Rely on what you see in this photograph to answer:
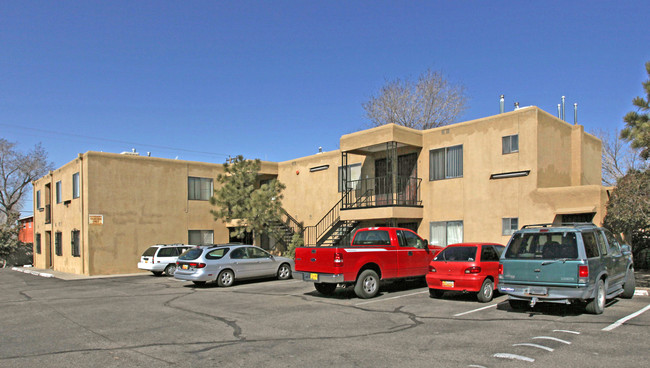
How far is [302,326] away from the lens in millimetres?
9500

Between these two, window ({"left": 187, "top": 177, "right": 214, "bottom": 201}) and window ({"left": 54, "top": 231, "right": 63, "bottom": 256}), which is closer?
window ({"left": 187, "top": 177, "right": 214, "bottom": 201})

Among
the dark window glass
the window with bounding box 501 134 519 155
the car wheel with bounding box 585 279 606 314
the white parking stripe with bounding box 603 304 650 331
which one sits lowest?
the white parking stripe with bounding box 603 304 650 331

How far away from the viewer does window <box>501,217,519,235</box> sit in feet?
58.7

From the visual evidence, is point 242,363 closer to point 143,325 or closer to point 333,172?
point 143,325

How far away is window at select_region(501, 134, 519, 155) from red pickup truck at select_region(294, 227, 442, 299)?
5619mm

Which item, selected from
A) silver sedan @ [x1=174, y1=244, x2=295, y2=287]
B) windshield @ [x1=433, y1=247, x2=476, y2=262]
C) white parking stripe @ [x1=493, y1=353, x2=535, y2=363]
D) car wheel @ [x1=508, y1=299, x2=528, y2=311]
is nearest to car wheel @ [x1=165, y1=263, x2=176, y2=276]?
silver sedan @ [x1=174, y1=244, x2=295, y2=287]

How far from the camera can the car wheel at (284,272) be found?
1890 centimetres

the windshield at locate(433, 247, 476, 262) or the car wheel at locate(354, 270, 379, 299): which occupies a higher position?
the windshield at locate(433, 247, 476, 262)

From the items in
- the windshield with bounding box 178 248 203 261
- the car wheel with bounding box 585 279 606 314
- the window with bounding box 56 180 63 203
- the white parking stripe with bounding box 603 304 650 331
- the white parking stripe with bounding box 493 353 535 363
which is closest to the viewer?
the white parking stripe with bounding box 493 353 535 363

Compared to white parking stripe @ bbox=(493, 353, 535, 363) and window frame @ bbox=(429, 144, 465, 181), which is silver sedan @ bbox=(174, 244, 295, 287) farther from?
white parking stripe @ bbox=(493, 353, 535, 363)

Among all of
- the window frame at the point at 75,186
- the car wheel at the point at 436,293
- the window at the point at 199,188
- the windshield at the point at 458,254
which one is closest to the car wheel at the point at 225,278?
the car wheel at the point at 436,293

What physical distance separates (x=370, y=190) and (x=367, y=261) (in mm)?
9806

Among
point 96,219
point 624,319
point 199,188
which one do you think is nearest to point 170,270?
point 96,219

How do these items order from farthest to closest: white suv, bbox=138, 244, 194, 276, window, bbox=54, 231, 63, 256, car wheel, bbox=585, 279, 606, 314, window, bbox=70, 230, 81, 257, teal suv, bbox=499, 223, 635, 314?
1. window, bbox=54, 231, 63, 256
2. window, bbox=70, 230, 81, 257
3. white suv, bbox=138, 244, 194, 276
4. car wheel, bbox=585, 279, 606, 314
5. teal suv, bbox=499, 223, 635, 314
